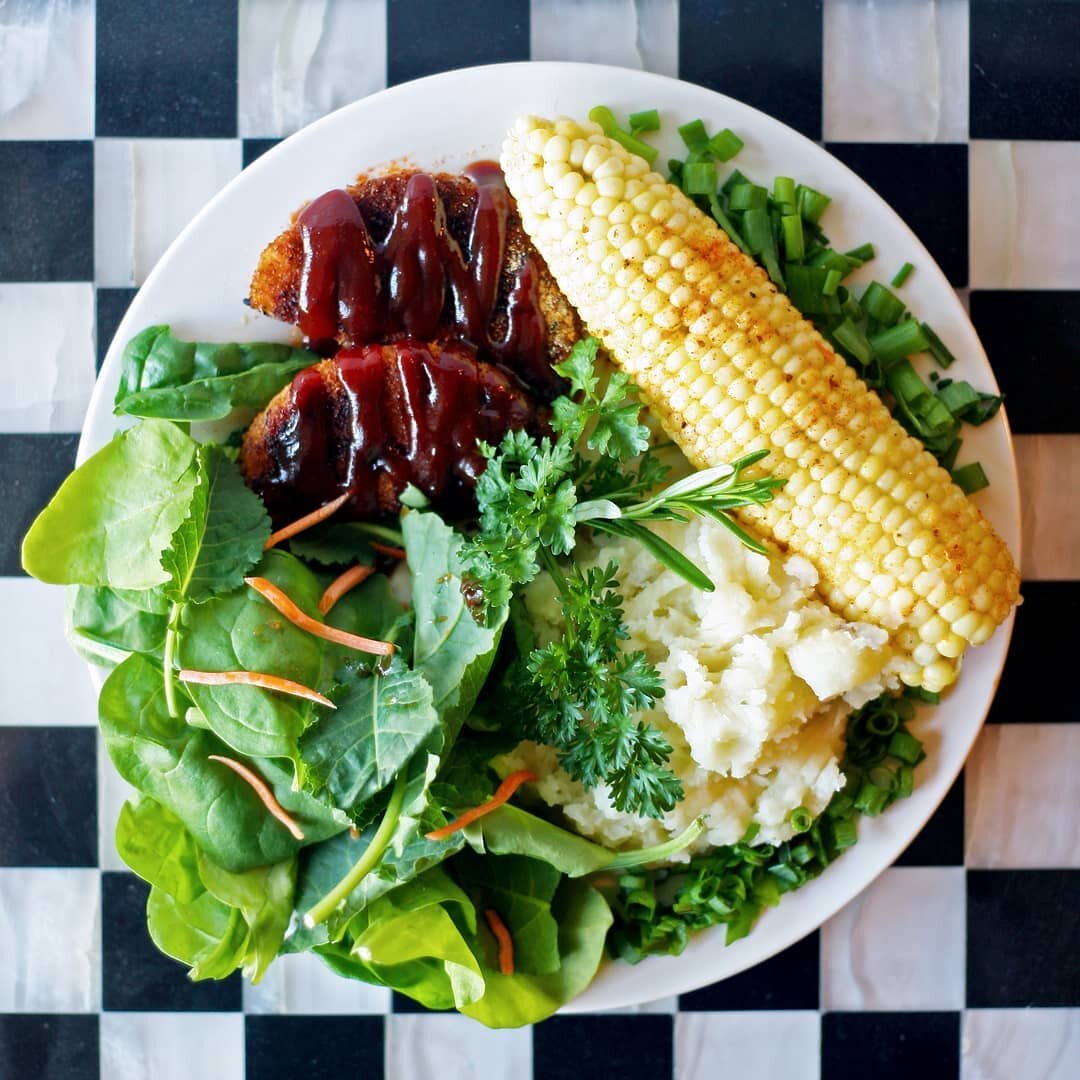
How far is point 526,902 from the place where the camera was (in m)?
2.04

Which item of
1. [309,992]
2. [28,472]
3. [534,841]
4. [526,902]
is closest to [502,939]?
[526,902]

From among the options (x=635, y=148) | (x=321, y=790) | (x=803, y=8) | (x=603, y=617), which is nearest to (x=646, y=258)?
(x=635, y=148)

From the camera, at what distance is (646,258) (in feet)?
5.88

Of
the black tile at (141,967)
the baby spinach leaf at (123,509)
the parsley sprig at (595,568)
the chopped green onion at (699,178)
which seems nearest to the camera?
the parsley sprig at (595,568)

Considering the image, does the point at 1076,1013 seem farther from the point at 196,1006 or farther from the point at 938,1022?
the point at 196,1006

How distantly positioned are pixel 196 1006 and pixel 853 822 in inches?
61.7

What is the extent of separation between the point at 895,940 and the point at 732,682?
3.13 ft

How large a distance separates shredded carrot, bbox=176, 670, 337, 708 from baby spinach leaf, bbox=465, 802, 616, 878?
39 centimetres

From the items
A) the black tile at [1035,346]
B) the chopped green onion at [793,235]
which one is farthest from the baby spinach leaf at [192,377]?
the black tile at [1035,346]

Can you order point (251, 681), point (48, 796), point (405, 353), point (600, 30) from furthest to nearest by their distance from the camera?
point (48, 796) < point (600, 30) < point (405, 353) < point (251, 681)

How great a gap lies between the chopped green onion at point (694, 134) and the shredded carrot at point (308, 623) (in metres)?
1.17

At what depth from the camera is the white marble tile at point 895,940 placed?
7.61 ft

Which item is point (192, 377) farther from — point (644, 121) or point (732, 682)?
point (732, 682)

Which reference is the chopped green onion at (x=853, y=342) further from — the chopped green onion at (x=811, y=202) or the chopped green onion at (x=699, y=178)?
the chopped green onion at (x=699, y=178)
